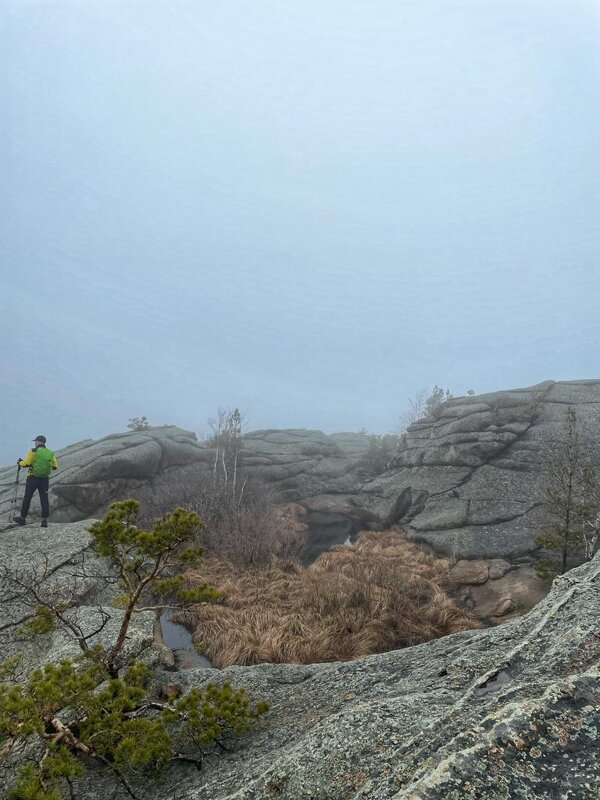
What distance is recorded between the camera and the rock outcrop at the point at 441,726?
2541 millimetres

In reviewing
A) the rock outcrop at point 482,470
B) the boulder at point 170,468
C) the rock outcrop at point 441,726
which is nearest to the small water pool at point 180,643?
the rock outcrop at point 441,726

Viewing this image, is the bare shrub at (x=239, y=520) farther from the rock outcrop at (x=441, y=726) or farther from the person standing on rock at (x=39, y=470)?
the rock outcrop at (x=441, y=726)

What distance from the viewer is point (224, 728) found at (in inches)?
195

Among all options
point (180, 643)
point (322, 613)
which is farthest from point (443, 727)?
point (180, 643)

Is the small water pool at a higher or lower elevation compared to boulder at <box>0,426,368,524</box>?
lower

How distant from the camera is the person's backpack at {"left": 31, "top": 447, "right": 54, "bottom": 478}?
1638 centimetres

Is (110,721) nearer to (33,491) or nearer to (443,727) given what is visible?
(443,727)

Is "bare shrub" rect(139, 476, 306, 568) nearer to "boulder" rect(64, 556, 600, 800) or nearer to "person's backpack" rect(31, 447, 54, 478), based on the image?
"person's backpack" rect(31, 447, 54, 478)

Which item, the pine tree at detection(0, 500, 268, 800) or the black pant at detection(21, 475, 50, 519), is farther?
the black pant at detection(21, 475, 50, 519)

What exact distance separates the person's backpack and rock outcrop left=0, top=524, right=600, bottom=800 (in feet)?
44.2

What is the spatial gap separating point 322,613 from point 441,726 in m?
10.5

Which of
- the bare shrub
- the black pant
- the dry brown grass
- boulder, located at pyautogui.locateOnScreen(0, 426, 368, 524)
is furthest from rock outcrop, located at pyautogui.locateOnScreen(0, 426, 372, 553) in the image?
the dry brown grass

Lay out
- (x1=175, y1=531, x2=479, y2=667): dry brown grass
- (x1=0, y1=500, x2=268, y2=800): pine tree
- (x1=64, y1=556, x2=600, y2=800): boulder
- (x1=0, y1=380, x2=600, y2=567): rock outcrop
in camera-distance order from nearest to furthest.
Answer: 1. (x1=64, y1=556, x2=600, y2=800): boulder
2. (x1=0, y1=500, x2=268, y2=800): pine tree
3. (x1=175, y1=531, x2=479, y2=667): dry brown grass
4. (x1=0, y1=380, x2=600, y2=567): rock outcrop

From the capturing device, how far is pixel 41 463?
16484 mm
